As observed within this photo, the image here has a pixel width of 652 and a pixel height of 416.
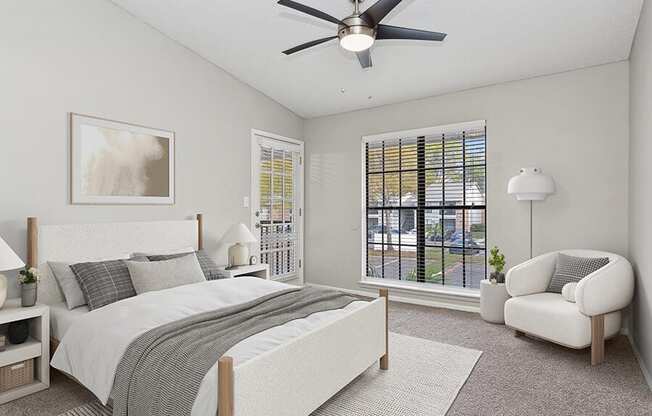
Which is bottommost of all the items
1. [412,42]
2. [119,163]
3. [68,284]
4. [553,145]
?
[68,284]

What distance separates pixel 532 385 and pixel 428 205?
2.53 m

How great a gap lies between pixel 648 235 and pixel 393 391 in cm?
206

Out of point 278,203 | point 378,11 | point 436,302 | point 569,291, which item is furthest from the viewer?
point 278,203

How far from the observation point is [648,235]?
2670 millimetres

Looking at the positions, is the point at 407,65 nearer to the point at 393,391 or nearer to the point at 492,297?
the point at 492,297

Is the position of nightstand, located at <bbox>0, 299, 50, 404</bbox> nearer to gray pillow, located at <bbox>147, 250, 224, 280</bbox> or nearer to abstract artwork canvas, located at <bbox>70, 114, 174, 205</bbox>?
gray pillow, located at <bbox>147, 250, 224, 280</bbox>

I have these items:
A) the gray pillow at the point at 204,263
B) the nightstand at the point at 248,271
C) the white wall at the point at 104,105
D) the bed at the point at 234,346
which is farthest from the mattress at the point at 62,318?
the nightstand at the point at 248,271

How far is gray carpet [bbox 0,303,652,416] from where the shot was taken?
92.5 inches

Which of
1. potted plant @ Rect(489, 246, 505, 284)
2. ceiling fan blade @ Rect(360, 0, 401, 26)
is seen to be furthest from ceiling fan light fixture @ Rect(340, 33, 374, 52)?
potted plant @ Rect(489, 246, 505, 284)

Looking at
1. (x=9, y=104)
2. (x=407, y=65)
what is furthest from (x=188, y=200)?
(x=407, y=65)

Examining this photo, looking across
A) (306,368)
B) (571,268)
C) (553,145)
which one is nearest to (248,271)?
(306,368)

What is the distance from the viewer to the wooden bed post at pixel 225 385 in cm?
154

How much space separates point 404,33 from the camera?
2.65m

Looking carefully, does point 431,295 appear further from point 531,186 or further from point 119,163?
point 119,163
